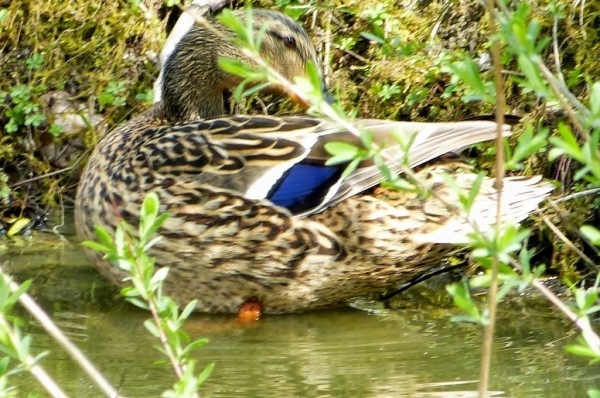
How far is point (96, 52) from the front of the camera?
20.2 ft

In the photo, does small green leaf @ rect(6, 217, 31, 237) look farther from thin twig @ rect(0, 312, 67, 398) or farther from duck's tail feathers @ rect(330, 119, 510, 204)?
thin twig @ rect(0, 312, 67, 398)

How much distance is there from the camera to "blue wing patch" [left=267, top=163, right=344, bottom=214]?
446cm

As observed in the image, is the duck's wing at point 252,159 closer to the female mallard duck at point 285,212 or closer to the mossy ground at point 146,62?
the female mallard duck at point 285,212

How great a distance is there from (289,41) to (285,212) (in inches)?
42.5

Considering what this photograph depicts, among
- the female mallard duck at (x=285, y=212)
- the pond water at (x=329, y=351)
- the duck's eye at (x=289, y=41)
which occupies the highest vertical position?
the duck's eye at (x=289, y=41)

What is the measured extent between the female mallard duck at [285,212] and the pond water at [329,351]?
7.5 inches

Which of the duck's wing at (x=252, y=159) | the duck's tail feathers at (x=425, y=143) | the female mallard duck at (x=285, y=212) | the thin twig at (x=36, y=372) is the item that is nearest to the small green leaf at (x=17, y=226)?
the female mallard duck at (x=285, y=212)

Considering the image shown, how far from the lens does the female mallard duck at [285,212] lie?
4.42 m

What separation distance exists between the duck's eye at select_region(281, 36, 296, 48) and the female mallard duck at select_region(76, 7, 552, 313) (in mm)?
569

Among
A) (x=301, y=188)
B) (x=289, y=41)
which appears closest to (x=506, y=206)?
(x=301, y=188)

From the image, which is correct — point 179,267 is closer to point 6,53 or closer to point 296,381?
point 296,381

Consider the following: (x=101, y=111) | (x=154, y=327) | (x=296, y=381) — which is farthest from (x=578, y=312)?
(x=101, y=111)

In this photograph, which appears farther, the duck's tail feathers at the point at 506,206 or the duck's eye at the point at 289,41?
the duck's eye at the point at 289,41

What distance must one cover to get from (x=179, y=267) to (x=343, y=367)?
101cm
